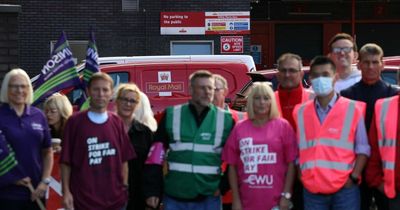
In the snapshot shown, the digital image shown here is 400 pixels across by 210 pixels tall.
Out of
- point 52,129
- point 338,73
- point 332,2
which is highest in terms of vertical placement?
point 332,2

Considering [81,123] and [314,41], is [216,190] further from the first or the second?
[314,41]

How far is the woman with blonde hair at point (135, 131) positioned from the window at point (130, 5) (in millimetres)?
13558

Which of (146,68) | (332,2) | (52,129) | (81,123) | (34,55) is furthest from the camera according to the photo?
(332,2)

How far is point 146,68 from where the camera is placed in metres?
13.0

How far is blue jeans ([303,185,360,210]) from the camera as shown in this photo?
5.83 metres

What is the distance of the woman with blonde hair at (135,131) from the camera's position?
21.1ft

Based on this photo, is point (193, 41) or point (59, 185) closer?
point (59, 185)

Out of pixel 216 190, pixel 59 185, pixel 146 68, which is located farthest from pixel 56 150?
pixel 146 68

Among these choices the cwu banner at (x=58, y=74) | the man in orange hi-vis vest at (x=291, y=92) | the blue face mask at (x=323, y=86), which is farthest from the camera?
the cwu banner at (x=58, y=74)

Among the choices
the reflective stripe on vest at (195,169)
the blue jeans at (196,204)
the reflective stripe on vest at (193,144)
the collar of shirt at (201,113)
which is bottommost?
the blue jeans at (196,204)

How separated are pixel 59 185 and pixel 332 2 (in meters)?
17.2

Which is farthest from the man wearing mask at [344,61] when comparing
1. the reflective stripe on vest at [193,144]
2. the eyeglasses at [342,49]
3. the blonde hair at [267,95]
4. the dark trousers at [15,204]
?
the dark trousers at [15,204]

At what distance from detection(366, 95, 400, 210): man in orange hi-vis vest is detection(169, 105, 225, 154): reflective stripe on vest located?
1.27 meters

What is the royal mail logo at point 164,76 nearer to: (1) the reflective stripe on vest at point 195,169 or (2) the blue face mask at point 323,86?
(1) the reflective stripe on vest at point 195,169
